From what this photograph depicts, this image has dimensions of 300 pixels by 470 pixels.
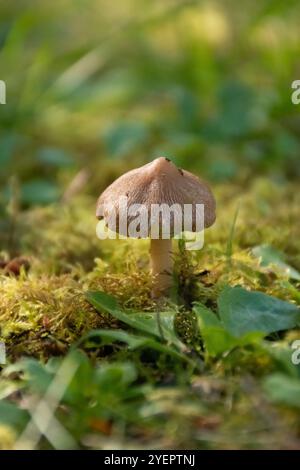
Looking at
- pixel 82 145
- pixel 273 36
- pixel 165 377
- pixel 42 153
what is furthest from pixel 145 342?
pixel 273 36

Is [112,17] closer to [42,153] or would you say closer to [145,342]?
[42,153]

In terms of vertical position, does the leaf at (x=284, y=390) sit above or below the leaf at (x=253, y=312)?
below

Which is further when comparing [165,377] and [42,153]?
[42,153]

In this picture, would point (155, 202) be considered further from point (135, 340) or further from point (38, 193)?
point (38, 193)

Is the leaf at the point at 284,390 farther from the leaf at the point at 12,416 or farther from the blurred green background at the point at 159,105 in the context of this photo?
the blurred green background at the point at 159,105

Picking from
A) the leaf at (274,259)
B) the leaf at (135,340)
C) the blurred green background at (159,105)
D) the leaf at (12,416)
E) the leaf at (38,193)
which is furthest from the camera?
the blurred green background at (159,105)

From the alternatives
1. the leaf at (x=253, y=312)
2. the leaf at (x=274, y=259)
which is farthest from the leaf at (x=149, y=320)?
the leaf at (x=274, y=259)
